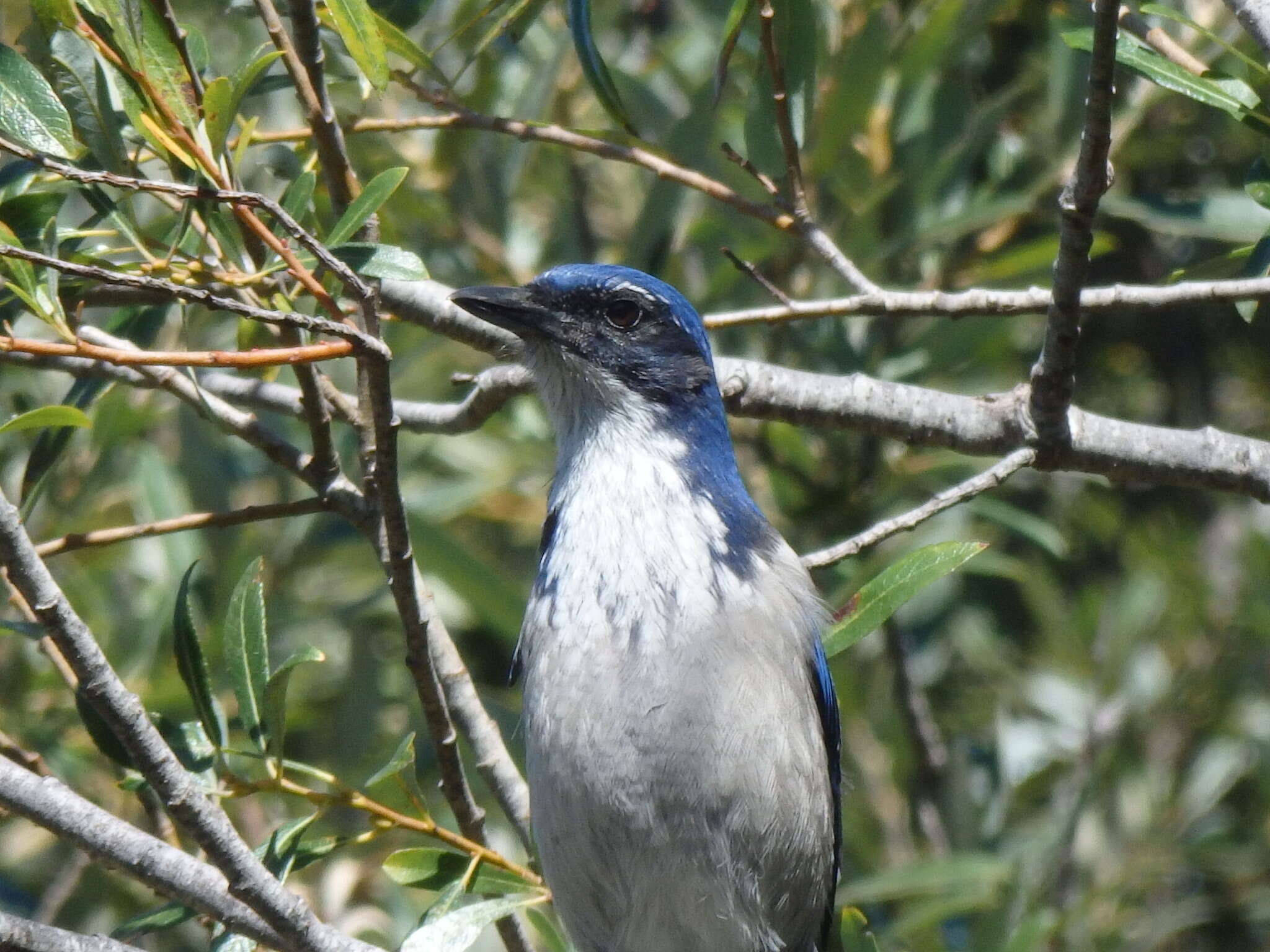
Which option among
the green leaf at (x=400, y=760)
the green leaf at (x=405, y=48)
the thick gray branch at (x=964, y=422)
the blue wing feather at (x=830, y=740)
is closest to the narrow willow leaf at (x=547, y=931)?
the blue wing feather at (x=830, y=740)

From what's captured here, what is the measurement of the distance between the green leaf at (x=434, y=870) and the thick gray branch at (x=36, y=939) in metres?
0.78

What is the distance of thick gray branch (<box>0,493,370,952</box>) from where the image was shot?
295 centimetres

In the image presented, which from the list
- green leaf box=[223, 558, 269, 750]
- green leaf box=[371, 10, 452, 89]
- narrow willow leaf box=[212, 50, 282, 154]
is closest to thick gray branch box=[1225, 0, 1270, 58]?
green leaf box=[371, 10, 452, 89]

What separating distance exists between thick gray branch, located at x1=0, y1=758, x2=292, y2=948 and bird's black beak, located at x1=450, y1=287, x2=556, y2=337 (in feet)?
5.48

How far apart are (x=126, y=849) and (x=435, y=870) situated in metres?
0.89

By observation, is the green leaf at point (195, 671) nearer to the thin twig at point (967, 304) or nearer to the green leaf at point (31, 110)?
the green leaf at point (31, 110)

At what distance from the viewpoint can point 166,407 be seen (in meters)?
6.68

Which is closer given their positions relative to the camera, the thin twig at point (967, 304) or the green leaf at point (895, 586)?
the green leaf at point (895, 586)

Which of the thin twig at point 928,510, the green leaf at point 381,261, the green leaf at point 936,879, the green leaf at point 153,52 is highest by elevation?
the green leaf at point 153,52

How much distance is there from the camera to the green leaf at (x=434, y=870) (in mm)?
3705

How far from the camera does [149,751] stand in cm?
308

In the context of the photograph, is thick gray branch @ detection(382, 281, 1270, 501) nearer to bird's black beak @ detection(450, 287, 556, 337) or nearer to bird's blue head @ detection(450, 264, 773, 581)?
bird's black beak @ detection(450, 287, 556, 337)

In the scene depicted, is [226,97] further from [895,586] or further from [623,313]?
[895,586]

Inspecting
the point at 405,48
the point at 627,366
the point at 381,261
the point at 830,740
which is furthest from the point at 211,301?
the point at 830,740
